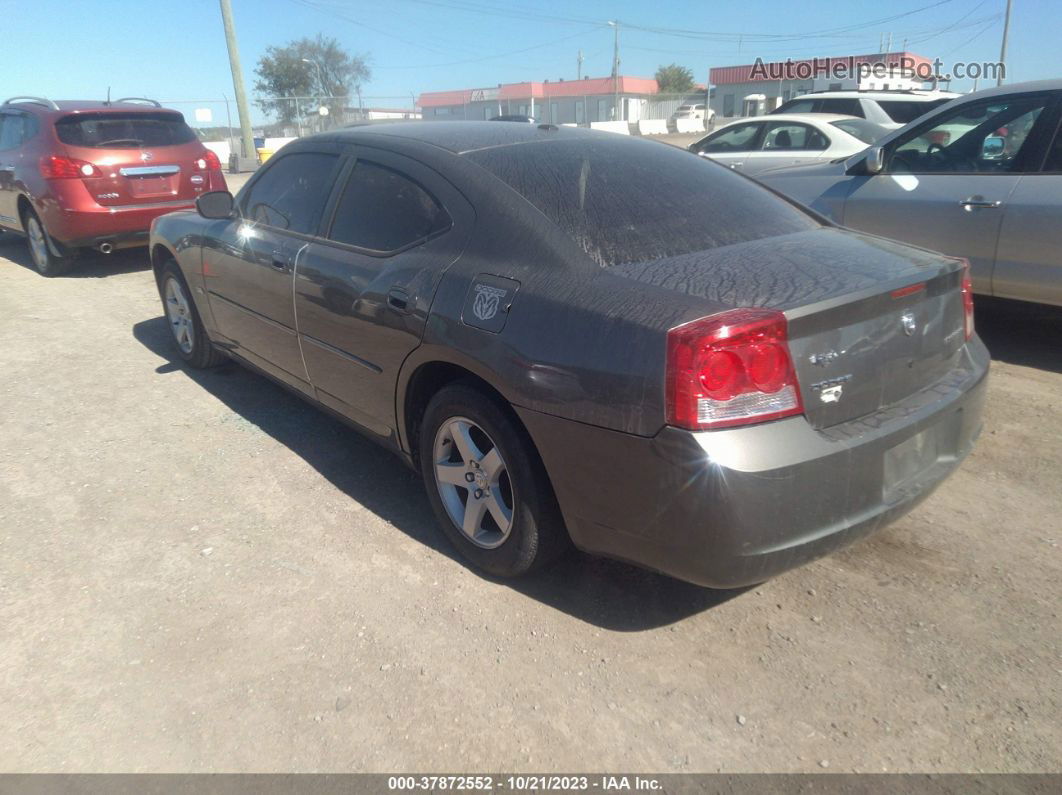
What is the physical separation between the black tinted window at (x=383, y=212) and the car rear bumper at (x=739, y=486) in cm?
103

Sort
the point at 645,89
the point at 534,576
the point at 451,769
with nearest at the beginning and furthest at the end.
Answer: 1. the point at 451,769
2. the point at 534,576
3. the point at 645,89

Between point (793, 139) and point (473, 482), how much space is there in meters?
8.12

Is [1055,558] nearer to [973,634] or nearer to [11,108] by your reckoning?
[973,634]

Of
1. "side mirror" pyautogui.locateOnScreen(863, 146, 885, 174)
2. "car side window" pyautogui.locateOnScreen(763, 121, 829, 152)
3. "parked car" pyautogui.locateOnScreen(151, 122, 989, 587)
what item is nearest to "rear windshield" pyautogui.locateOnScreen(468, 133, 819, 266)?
"parked car" pyautogui.locateOnScreen(151, 122, 989, 587)

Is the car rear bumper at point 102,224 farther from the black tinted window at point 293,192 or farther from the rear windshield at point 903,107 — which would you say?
the rear windshield at point 903,107

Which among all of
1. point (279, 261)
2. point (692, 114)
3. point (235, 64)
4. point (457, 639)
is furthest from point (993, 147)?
point (692, 114)

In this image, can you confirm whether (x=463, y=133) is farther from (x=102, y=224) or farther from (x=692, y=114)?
(x=692, y=114)

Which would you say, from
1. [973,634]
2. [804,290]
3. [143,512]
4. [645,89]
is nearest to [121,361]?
[143,512]

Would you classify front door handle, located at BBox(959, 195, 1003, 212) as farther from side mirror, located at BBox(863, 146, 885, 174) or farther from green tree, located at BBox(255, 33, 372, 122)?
green tree, located at BBox(255, 33, 372, 122)

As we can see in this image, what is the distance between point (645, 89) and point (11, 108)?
70155 mm

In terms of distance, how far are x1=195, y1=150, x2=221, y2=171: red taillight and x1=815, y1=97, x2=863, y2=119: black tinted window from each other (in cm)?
809

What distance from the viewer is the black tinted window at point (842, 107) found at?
35.5 ft

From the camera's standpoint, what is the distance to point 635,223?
288 cm

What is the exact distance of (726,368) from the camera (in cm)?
223
